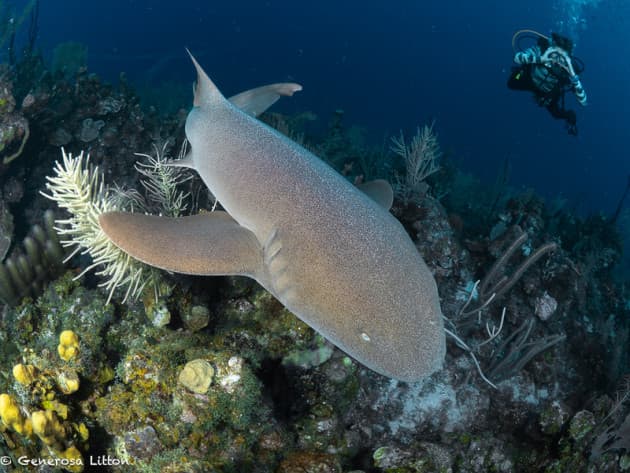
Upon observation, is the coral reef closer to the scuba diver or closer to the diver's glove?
the diver's glove

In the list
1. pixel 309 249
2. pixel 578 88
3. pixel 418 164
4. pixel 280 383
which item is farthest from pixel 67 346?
pixel 578 88

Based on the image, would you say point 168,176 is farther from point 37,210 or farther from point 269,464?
point 37,210

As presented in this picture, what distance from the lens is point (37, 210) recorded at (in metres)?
7.54

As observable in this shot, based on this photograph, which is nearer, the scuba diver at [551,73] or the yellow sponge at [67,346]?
the yellow sponge at [67,346]

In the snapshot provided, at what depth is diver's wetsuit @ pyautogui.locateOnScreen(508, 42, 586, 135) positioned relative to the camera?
919 cm

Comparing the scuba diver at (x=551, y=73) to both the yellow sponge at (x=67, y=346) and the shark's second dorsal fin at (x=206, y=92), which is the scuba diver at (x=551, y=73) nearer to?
the shark's second dorsal fin at (x=206, y=92)

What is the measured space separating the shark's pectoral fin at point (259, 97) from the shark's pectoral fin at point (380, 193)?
1.88m

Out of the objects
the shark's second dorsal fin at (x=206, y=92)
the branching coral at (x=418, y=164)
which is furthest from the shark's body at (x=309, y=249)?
the branching coral at (x=418, y=164)

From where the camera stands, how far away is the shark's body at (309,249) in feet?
7.75

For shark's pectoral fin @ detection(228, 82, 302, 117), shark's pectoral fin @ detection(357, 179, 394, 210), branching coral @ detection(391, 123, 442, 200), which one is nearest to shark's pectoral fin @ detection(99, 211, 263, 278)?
shark's pectoral fin @ detection(357, 179, 394, 210)

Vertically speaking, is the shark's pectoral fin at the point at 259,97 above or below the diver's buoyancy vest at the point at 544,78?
above

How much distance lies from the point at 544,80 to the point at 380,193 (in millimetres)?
7755

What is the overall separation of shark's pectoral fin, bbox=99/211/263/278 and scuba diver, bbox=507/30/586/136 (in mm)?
9160

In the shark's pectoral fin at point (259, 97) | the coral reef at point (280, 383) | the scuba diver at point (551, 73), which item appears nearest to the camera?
the coral reef at point (280, 383)
